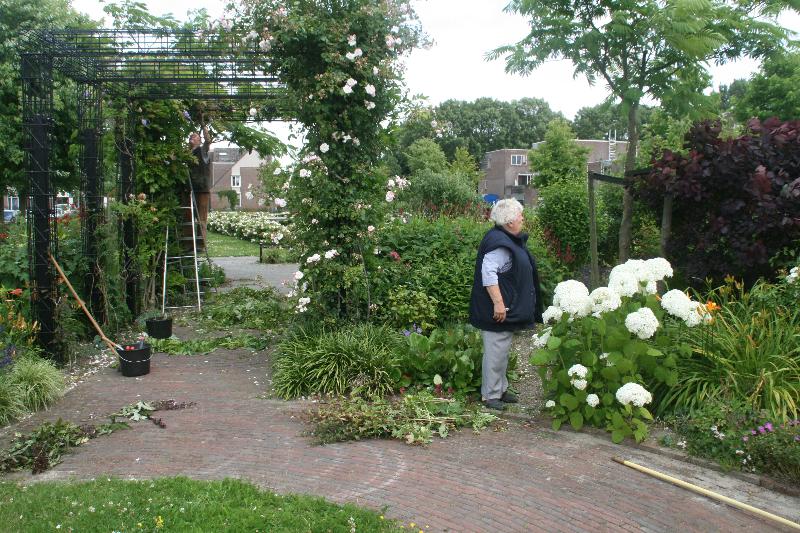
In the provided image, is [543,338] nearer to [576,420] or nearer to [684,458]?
[576,420]

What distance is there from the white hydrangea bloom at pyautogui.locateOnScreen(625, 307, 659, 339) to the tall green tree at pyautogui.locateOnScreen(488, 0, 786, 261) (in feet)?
12.6

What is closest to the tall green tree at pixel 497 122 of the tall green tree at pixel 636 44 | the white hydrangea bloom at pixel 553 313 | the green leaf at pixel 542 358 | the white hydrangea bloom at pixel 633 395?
the tall green tree at pixel 636 44

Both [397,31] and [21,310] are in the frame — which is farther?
[21,310]

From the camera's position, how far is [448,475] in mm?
4352

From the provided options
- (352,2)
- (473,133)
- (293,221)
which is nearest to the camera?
(352,2)

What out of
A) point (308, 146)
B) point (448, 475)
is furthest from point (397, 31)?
point (448, 475)

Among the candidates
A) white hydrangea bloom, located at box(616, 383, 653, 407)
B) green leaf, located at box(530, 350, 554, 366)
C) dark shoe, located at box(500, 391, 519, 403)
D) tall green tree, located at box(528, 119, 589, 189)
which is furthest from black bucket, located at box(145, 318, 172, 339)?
tall green tree, located at box(528, 119, 589, 189)

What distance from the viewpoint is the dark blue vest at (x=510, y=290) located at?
554cm

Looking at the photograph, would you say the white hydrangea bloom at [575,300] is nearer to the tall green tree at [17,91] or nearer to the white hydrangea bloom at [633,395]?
the white hydrangea bloom at [633,395]

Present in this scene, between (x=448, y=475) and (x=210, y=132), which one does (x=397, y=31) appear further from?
(x=210, y=132)

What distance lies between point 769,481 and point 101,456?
15.0 feet

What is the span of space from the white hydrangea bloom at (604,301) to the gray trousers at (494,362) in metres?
0.79

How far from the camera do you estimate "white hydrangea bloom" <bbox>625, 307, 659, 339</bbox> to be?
4.81m

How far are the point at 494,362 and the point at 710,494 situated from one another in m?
2.10
